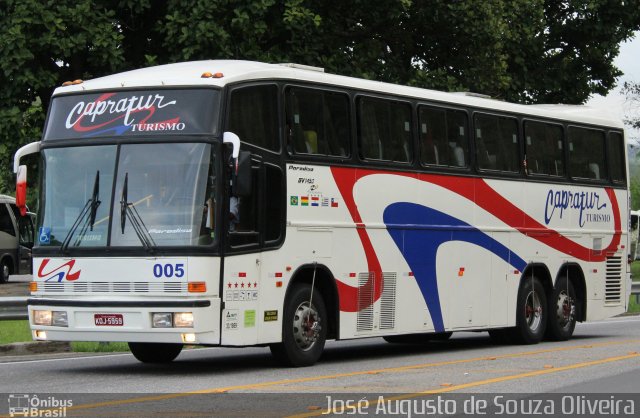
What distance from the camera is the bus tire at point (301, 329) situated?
1634 cm

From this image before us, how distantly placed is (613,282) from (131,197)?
1122 centimetres

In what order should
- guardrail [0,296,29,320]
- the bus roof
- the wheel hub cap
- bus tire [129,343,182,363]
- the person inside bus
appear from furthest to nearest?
guardrail [0,296,29,320] < bus tire [129,343,182,363] < the wheel hub cap < the bus roof < the person inside bus

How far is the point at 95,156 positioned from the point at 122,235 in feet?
3.29

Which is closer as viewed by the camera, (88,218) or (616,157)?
(88,218)

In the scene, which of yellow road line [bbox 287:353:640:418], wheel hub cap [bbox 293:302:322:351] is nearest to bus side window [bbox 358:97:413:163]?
wheel hub cap [bbox 293:302:322:351]

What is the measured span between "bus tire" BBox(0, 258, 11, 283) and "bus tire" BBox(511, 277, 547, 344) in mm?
26523

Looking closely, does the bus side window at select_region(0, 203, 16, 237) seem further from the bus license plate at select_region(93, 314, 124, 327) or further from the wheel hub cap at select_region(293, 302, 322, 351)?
the bus license plate at select_region(93, 314, 124, 327)

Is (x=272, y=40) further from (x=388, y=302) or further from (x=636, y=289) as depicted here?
(x=636, y=289)

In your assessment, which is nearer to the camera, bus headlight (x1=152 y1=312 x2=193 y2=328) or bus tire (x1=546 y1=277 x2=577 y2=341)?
bus headlight (x1=152 y1=312 x2=193 y2=328)

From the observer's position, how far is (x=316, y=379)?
14.8 meters

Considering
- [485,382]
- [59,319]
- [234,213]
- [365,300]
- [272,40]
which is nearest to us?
[485,382]

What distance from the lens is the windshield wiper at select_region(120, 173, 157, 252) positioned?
50.5 feet

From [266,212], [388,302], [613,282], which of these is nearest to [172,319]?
[266,212]

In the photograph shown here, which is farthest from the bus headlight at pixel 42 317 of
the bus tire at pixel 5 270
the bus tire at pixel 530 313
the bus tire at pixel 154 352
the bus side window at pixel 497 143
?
the bus tire at pixel 5 270
